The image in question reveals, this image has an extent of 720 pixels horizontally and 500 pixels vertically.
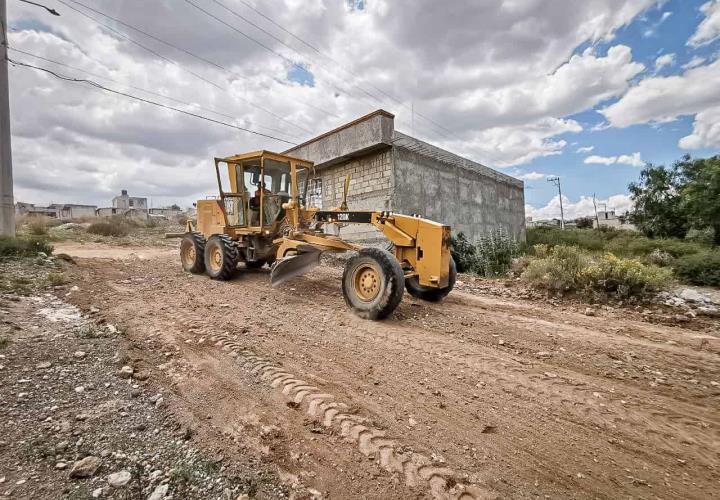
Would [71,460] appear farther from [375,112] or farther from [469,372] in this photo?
[375,112]

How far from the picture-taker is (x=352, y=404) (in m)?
2.72

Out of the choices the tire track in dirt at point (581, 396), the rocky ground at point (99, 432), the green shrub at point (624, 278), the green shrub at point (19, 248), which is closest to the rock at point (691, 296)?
the green shrub at point (624, 278)

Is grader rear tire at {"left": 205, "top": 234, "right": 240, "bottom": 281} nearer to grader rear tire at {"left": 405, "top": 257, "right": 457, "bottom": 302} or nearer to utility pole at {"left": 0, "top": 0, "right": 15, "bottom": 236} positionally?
grader rear tire at {"left": 405, "top": 257, "right": 457, "bottom": 302}

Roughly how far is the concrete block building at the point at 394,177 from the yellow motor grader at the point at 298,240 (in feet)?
4.18

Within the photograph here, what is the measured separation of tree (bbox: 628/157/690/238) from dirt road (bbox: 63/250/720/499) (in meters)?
23.0

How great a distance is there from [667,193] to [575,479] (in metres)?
29.4

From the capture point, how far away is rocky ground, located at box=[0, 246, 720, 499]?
1.97 m

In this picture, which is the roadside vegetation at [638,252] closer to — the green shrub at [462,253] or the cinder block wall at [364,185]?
the green shrub at [462,253]

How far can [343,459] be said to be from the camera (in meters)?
2.13

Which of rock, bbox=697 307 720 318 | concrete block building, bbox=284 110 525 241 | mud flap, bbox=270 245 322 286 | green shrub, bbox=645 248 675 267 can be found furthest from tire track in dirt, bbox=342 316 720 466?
green shrub, bbox=645 248 675 267

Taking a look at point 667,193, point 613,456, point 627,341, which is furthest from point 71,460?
point 667,193

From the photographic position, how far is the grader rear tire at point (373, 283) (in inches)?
186

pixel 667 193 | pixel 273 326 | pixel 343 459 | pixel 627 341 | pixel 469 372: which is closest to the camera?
pixel 343 459

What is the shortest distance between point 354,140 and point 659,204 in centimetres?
2381
